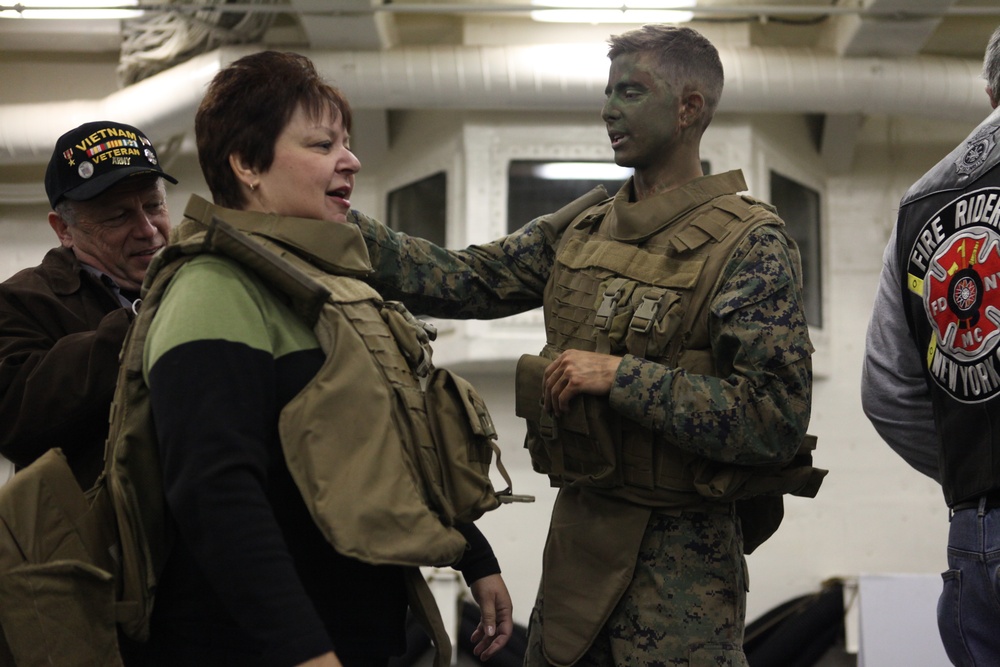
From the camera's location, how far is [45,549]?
1.40 metres

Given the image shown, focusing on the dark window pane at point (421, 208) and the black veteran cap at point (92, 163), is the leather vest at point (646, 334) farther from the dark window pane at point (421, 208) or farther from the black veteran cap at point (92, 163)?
the dark window pane at point (421, 208)

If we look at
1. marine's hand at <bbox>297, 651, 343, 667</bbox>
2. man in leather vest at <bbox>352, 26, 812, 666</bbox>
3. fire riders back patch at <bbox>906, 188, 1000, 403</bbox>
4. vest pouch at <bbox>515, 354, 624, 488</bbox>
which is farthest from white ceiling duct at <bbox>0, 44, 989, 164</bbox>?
marine's hand at <bbox>297, 651, 343, 667</bbox>

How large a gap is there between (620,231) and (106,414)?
3.36 feet

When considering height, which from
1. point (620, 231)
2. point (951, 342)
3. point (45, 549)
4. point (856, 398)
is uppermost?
point (620, 231)

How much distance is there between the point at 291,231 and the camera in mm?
1558

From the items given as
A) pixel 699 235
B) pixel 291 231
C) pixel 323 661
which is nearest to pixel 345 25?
pixel 699 235

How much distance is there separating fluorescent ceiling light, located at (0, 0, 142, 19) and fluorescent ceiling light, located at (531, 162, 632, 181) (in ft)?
6.81

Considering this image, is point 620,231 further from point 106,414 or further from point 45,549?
point 45,549

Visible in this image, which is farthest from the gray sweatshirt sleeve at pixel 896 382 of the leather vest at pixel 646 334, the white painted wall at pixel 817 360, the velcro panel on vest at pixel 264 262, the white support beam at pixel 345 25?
the white support beam at pixel 345 25

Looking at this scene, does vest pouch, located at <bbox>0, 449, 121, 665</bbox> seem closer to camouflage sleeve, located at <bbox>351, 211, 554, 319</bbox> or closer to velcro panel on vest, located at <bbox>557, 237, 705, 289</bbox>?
camouflage sleeve, located at <bbox>351, 211, 554, 319</bbox>

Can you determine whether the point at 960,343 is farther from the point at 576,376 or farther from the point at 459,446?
the point at 459,446

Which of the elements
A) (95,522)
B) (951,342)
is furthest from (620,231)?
(95,522)

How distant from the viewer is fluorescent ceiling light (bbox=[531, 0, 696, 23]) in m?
4.96

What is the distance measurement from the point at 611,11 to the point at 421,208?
4.60 feet
